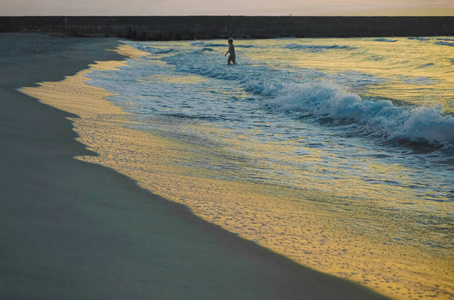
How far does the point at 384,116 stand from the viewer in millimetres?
8648

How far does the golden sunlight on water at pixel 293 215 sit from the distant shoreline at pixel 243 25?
85505 mm

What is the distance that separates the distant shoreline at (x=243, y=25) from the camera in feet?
300

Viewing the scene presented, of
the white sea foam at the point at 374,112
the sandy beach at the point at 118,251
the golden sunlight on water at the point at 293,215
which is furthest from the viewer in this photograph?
the white sea foam at the point at 374,112

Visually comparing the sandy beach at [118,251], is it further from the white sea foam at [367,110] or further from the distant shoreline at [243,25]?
the distant shoreline at [243,25]

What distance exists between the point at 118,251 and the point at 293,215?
4.74 ft

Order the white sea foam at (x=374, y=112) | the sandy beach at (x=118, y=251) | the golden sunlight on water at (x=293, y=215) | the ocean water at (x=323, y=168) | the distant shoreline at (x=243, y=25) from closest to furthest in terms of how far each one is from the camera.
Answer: the sandy beach at (x=118, y=251)
the golden sunlight on water at (x=293, y=215)
the ocean water at (x=323, y=168)
the white sea foam at (x=374, y=112)
the distant shoreline at (x=243, y=25)

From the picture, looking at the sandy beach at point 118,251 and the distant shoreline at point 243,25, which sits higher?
the distant shoreline at point 243,25

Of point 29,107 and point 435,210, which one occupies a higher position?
point 29,107

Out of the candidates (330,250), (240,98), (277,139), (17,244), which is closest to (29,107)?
(277,139)

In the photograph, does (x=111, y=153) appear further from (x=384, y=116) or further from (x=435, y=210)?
(x=384, y=116)

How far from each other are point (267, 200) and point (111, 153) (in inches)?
75.5

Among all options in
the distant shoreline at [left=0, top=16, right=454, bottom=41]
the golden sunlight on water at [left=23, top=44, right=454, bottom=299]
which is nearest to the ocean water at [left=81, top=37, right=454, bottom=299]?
the golden sunlight on water at [left=23, top=44, right=454, bottom=299]

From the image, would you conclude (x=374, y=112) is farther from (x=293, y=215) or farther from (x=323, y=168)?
(x=293, y=215)

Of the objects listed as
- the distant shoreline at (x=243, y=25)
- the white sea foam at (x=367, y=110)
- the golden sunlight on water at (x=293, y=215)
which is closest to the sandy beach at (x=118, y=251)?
the golden sunlight on water at (x=293, y=215)
